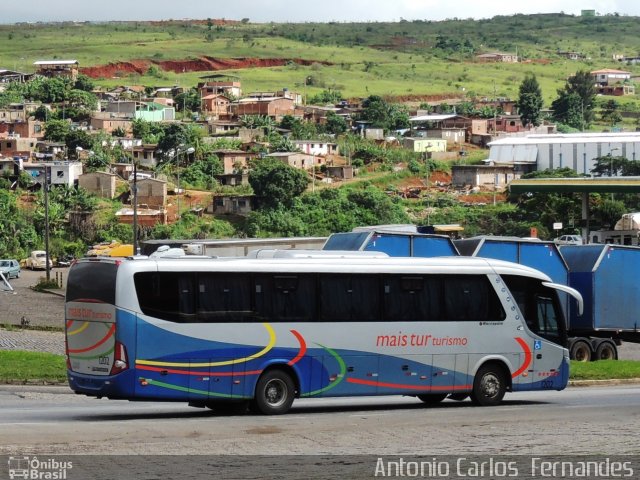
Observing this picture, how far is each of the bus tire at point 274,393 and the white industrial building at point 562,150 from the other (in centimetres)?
9069

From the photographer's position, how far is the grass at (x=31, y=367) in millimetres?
27297

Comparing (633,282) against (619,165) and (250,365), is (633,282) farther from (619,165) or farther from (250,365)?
(619,165)

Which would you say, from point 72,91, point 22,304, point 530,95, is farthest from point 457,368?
point 530,95

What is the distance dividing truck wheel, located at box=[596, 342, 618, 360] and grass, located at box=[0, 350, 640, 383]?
13.2 ft

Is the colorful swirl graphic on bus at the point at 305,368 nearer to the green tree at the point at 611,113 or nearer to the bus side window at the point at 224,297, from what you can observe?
the bus side window at the point at 224,297

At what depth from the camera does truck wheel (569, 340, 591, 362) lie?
37250 millimetres

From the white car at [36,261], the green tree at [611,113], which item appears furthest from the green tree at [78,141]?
the green tree at [611,113]

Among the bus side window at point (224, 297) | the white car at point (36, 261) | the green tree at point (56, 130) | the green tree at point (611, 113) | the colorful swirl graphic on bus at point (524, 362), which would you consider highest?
the bus side window at point (224, 297)

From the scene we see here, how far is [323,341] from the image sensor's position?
72.8ft

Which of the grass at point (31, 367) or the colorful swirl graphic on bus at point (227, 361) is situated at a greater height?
the colorful swirl graphic on bus at point (227, 361)

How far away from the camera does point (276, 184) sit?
3617 inches

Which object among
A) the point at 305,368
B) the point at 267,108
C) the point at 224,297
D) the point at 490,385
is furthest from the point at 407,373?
the point at 267,108

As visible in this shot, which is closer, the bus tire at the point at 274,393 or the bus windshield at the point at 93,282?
the bus windshield at the point at 93,282

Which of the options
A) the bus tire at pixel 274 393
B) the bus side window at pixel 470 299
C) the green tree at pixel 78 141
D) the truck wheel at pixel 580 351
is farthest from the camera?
the green tree at pixel 78 141
